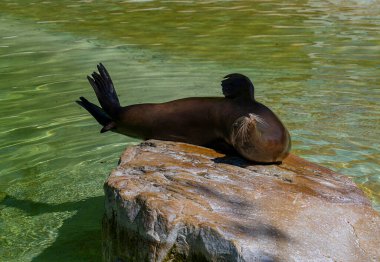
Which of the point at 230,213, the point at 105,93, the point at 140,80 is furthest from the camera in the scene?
the point at 140,80

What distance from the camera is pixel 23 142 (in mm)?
6391

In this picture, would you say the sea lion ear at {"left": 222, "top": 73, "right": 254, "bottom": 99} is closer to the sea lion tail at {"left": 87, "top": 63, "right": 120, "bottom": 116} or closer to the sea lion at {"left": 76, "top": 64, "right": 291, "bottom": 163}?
the sea lion at {"left": 76, "top": 64, "right": 291, "bottom": 163}

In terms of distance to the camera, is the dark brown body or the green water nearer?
the dark brown body

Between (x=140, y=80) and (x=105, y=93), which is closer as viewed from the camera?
(x=105, y=93)

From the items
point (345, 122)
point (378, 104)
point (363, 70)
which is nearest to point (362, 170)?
point (345, 122)

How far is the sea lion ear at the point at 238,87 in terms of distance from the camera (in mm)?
4449

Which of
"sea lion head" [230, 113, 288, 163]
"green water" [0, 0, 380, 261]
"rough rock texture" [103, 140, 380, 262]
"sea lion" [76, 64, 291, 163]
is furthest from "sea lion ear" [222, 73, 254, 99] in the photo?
"green water" [0, 0, 380, 261]

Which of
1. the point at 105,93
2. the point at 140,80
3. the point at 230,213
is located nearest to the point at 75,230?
the point at 105,93

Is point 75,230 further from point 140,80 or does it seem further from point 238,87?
point 140,80

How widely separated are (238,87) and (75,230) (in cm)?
134

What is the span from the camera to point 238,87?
446 centimetres

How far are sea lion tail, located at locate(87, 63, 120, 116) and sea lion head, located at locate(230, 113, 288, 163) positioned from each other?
134 centimetres

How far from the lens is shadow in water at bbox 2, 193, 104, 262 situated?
427 centimetres

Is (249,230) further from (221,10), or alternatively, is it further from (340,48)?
(221,10)
